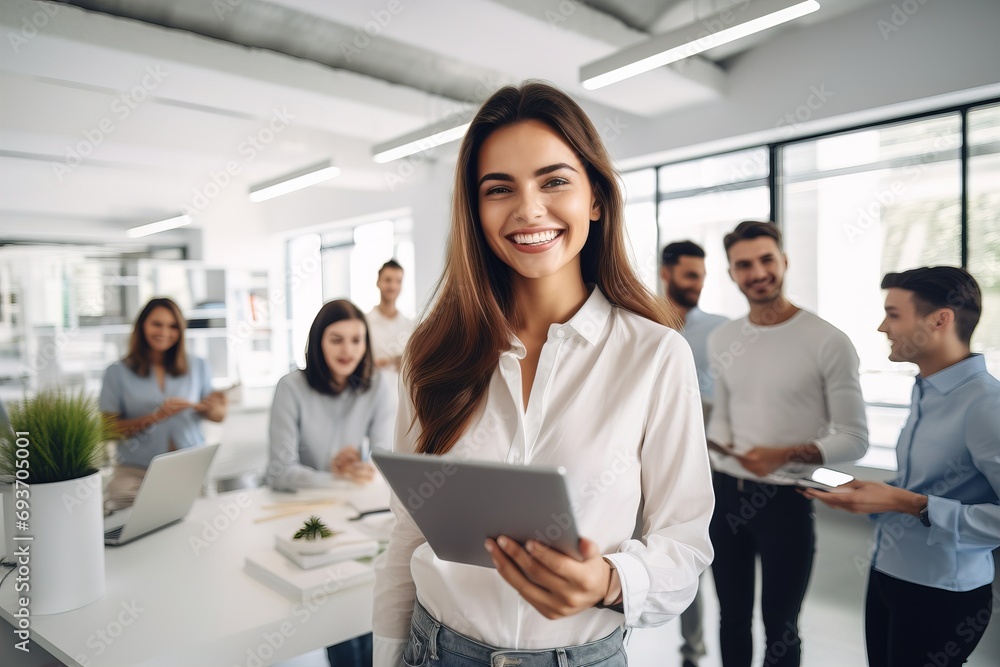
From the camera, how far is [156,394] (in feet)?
10.8

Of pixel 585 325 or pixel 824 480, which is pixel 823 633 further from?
pixel 585 325

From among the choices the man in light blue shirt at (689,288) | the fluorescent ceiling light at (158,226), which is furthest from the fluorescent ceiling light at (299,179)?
the man in light blue shirt at (689,288)

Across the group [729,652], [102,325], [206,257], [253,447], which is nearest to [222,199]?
[206,257]

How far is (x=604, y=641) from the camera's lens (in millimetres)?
1070

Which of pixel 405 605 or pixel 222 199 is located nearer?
pixel 405 605

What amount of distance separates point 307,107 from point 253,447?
2.99 metres

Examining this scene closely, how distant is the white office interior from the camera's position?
3.60 meters

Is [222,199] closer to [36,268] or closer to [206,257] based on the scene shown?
[206,257]

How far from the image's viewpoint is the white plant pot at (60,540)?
1468mm

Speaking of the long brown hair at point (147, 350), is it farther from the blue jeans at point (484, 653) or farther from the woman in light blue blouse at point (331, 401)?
the blue jeans at point (484, 653)

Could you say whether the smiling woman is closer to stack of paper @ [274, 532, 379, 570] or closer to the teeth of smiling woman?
the teeth of smiling woman

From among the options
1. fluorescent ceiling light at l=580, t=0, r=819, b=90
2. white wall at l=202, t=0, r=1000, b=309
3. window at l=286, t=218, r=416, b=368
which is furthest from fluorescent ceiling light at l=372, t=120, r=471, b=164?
window at l=286, t=218, r=416, b=368

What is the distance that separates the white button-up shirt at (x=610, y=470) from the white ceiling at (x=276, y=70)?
2875 millimetres

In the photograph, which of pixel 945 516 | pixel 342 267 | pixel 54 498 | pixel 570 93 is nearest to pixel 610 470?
pixel 945 516
